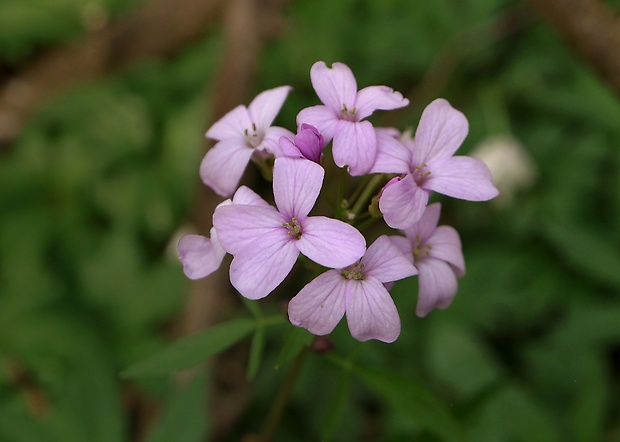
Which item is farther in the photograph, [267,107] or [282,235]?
[267,107]

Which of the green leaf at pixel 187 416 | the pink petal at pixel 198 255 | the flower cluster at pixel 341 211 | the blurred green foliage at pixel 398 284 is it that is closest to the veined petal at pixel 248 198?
the flower cluster at pixel 341 211

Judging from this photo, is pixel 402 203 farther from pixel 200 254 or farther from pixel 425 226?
pixel 200 254

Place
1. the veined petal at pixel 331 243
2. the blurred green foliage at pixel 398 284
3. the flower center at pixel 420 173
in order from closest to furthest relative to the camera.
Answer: the veined petal at pixel 331 243 → the flower center at pixel 420 173 → the blurred green foliage at pixel 398 284

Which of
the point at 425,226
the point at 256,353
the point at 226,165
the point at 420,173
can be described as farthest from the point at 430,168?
Answer: the point at 256,353

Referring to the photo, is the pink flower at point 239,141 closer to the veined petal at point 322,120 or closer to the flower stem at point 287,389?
the veined petal at point 322,120

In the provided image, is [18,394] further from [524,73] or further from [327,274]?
[524,73]
